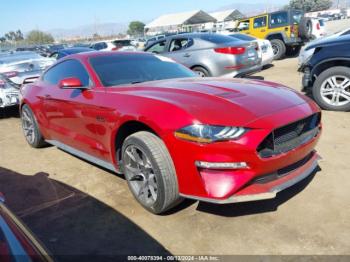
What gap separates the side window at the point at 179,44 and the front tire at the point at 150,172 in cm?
657

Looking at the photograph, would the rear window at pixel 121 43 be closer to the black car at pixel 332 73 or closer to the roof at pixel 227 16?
the black car at pixel 332 73

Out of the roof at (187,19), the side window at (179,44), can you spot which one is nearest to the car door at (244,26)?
the side window at (179,44)

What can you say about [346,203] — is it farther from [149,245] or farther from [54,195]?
[54,195]

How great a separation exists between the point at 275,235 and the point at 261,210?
15.5 inches

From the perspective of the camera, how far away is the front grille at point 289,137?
282 centimetres

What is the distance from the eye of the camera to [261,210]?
127 inches

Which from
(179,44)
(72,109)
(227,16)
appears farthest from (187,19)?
(72,109)

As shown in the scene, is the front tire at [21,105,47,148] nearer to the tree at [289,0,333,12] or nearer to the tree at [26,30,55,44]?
the tree at [26,30,55,44]

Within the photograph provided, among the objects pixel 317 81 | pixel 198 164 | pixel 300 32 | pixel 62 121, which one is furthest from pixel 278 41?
pixel 198 164

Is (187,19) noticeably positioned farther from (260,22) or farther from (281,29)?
(281,29)

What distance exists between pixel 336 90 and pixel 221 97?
151 inches

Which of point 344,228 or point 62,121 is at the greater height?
point 62,121

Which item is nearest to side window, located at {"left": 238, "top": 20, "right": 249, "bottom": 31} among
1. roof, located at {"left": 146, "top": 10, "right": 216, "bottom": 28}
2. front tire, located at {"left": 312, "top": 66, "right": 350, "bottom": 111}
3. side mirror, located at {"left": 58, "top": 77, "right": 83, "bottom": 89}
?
front tire, located at {"left": 312, "top": 66, "right": 350, "bottom": 111}

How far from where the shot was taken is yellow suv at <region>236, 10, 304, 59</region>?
14553mm
